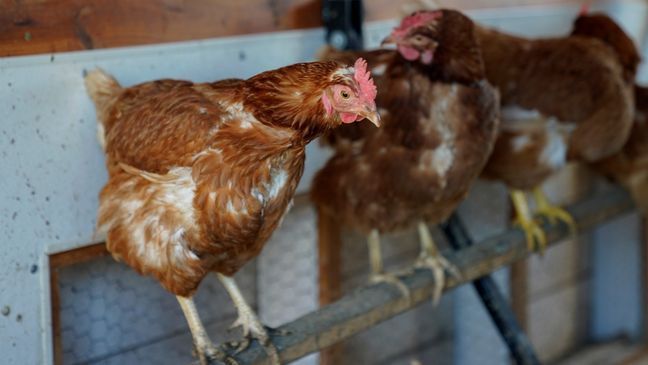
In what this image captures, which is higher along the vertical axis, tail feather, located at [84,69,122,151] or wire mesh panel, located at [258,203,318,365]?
tail feather, located at [84,69,122,151]

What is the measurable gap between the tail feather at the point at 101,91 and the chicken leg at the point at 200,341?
15.1 inches

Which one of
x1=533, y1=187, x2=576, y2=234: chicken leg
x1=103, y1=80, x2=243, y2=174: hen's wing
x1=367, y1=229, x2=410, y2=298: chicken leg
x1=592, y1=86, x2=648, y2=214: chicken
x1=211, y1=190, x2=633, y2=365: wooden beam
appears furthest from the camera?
x1=592, y1=86, x2=648, y2=214: chicken

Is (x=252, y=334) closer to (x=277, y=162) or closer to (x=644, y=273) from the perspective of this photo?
(x=277, y=162)

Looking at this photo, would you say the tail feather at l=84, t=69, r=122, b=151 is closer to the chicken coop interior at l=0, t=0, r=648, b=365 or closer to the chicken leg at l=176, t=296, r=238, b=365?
the chicken coop interior at l=0, t=0, r=648, b=365

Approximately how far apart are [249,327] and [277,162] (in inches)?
17.8

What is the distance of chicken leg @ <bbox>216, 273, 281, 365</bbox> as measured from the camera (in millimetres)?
1659

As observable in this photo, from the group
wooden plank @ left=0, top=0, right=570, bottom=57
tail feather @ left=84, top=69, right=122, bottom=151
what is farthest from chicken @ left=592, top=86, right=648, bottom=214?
tail feather @ left=84, top=69, right=122, bottom=151

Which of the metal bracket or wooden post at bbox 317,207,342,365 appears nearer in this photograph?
the metal bracket

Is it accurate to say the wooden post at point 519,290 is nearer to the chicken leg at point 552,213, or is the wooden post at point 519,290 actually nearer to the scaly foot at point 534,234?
the chicken leg at point 552,213

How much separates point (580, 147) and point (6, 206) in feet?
5.49

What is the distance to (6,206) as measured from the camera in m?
1.60

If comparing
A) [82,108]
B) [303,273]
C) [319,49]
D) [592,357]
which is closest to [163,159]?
[82,108]

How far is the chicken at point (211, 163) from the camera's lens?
4.38 ft

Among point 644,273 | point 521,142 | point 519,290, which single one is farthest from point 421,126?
point 644,273
